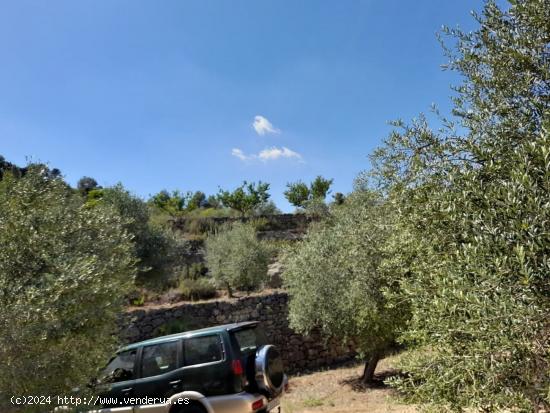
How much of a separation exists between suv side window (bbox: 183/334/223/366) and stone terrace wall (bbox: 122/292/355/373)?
6366 millimetres

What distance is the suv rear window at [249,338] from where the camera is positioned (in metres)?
6.96

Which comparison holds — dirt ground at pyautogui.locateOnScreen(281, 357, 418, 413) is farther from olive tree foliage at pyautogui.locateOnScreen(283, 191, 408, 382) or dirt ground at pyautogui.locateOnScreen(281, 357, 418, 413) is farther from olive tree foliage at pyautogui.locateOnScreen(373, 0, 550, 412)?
olive tree foliage at pyautogui.locateOnScreen(373, 0, 550, 412)

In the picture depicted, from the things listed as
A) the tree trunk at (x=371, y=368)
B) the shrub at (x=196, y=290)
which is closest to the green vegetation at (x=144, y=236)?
the shrub at (x=196, y=290)

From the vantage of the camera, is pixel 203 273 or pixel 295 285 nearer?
pixel 295 285

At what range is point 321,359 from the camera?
14.1 metres

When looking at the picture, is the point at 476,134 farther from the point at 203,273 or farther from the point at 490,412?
the point at 203,273

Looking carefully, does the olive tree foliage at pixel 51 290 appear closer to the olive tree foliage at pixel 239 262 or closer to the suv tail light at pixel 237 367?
the suv tail light at pixel 237 367

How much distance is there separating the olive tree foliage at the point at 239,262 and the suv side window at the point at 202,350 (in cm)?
1131

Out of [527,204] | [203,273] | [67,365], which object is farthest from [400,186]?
[203,273]

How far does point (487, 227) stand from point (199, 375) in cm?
541

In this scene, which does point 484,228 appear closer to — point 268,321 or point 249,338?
point 249,338

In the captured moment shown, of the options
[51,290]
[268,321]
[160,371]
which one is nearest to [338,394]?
[268,321]

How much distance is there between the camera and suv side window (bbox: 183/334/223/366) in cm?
676

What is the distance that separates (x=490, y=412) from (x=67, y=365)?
13.0 ft
